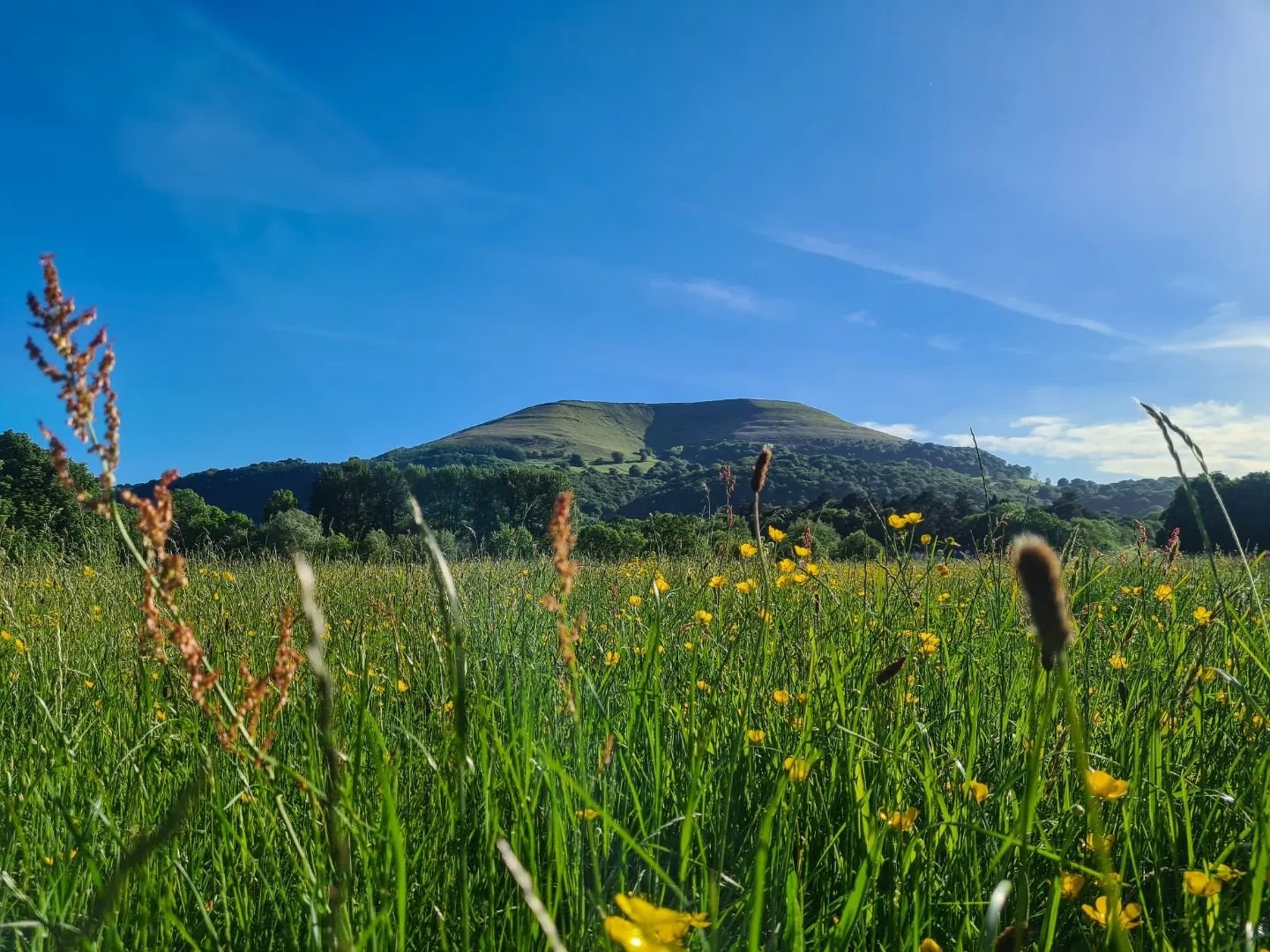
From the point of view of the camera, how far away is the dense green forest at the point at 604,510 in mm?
4410

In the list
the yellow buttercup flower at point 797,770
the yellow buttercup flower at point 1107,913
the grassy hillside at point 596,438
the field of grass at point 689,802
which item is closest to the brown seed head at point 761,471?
the field of grass at point 689,802

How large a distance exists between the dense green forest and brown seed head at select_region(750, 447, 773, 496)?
547mm

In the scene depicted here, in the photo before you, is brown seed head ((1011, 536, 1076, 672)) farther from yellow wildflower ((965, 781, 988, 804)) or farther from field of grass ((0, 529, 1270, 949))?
yellow wildflower ((965, 781, 988, 804))

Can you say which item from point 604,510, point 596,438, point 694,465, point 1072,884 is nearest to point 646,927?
point 1072,884

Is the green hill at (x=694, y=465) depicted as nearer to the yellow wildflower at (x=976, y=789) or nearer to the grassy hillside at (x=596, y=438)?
the grassy hillside at (x=596, y=438)

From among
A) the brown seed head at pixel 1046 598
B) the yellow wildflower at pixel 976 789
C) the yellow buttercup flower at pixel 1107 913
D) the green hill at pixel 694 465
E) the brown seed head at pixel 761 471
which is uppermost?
the green hill at pixel 694 465

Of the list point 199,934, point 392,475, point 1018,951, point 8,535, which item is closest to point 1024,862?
point 1018,951

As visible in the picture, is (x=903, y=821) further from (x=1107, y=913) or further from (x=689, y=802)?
(x=689, y=802)

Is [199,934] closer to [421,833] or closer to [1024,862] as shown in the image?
[421,833]

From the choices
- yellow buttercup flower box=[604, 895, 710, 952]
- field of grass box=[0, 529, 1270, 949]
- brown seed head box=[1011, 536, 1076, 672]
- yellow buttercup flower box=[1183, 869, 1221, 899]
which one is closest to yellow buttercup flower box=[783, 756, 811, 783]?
field of grass box=[0, 529, 1270, 949]

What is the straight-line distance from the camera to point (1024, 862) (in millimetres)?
812

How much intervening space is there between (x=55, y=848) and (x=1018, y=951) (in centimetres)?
164

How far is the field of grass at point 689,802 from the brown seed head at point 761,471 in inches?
9.2

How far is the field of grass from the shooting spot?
41.8 inches
